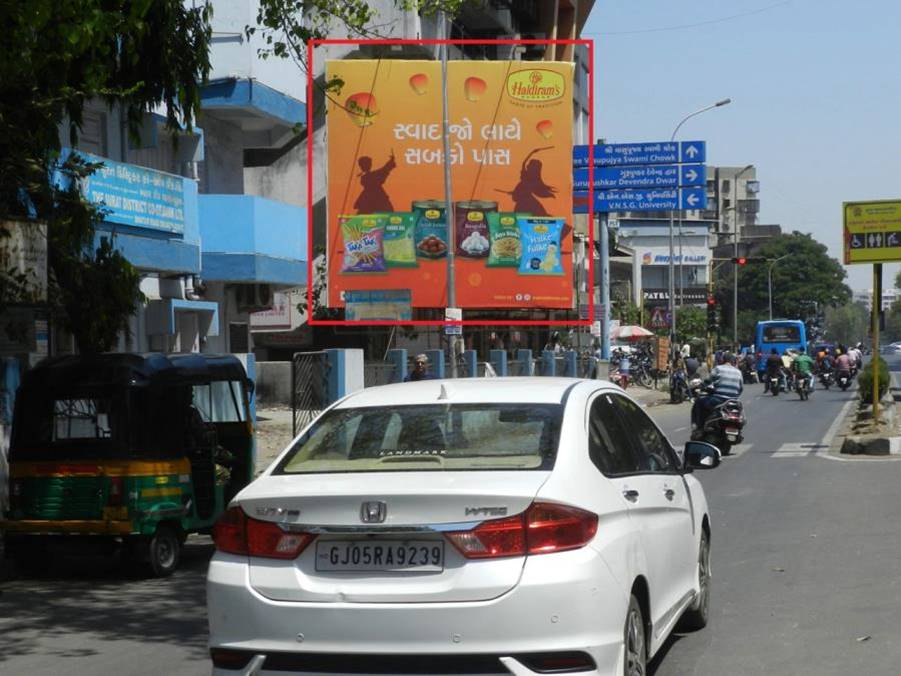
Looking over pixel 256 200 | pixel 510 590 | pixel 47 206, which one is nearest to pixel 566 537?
pixel 510 590

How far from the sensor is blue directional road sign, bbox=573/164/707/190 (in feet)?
136

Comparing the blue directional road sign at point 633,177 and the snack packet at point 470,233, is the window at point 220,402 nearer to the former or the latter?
the snack packet at point 470,233

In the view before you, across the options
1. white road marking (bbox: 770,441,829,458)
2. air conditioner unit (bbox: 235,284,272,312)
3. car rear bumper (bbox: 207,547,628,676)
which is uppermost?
A: air conditioner unit (bbox: 235,284,272,312)

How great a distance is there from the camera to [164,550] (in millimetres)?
11750

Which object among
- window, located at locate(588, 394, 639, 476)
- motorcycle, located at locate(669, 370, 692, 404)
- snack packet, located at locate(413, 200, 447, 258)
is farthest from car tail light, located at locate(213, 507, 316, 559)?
motorcycle, located at locate(669, 370, 692, 404)

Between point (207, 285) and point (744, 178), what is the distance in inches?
5854

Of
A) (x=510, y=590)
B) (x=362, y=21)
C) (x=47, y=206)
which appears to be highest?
(x=362, y=21)

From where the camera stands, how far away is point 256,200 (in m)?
25.4

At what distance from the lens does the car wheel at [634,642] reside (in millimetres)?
5723

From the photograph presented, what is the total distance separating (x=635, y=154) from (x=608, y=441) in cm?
3595

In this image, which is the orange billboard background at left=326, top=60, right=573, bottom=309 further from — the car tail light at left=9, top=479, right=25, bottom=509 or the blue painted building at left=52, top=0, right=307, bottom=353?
the car tail light at left=9, top=479, right=25, bottom=509

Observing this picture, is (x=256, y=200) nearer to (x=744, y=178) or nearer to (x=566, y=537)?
(x=566, y=537)

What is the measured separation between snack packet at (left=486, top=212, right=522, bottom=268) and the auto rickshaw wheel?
27.8m

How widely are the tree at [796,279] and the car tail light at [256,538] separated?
439ft
